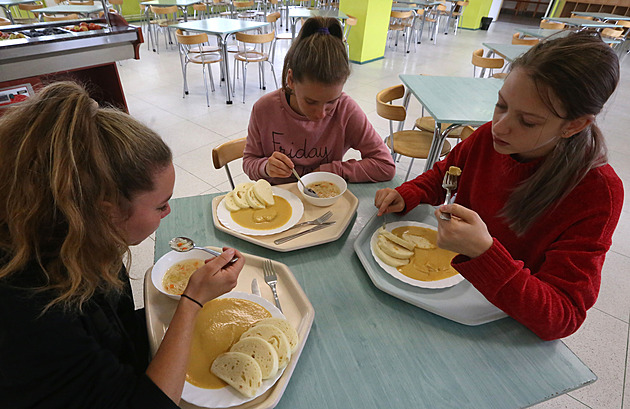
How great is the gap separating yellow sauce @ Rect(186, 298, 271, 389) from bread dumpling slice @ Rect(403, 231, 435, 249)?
515 millimetres

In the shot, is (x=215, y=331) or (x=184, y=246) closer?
(x=215, y=331)

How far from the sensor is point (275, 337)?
0.75 metres

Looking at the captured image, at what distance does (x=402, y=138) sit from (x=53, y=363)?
2.65m

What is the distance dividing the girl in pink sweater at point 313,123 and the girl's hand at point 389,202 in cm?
24

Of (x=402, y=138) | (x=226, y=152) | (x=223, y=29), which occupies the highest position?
(x=223, y=29)

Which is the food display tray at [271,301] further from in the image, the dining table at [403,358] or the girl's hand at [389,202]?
the girl's hand at [389,202]

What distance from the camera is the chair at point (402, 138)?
7.89ft

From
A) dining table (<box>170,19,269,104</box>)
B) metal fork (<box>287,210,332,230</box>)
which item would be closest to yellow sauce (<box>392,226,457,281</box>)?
metal fork (<box>287,210,332,230</box>)

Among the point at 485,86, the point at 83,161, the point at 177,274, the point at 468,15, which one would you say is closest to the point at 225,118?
the point at 485,86

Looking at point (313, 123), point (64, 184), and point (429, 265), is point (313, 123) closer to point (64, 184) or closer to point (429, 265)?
point (429, 265)

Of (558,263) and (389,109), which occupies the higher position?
(558,263)

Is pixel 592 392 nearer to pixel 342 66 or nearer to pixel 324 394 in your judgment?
pixel 324 394

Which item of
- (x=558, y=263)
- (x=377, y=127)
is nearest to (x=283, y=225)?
(x=558, y=263)

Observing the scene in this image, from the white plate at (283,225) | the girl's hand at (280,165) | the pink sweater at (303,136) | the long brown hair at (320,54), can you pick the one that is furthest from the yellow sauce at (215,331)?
the long brown hair at (320,54)
